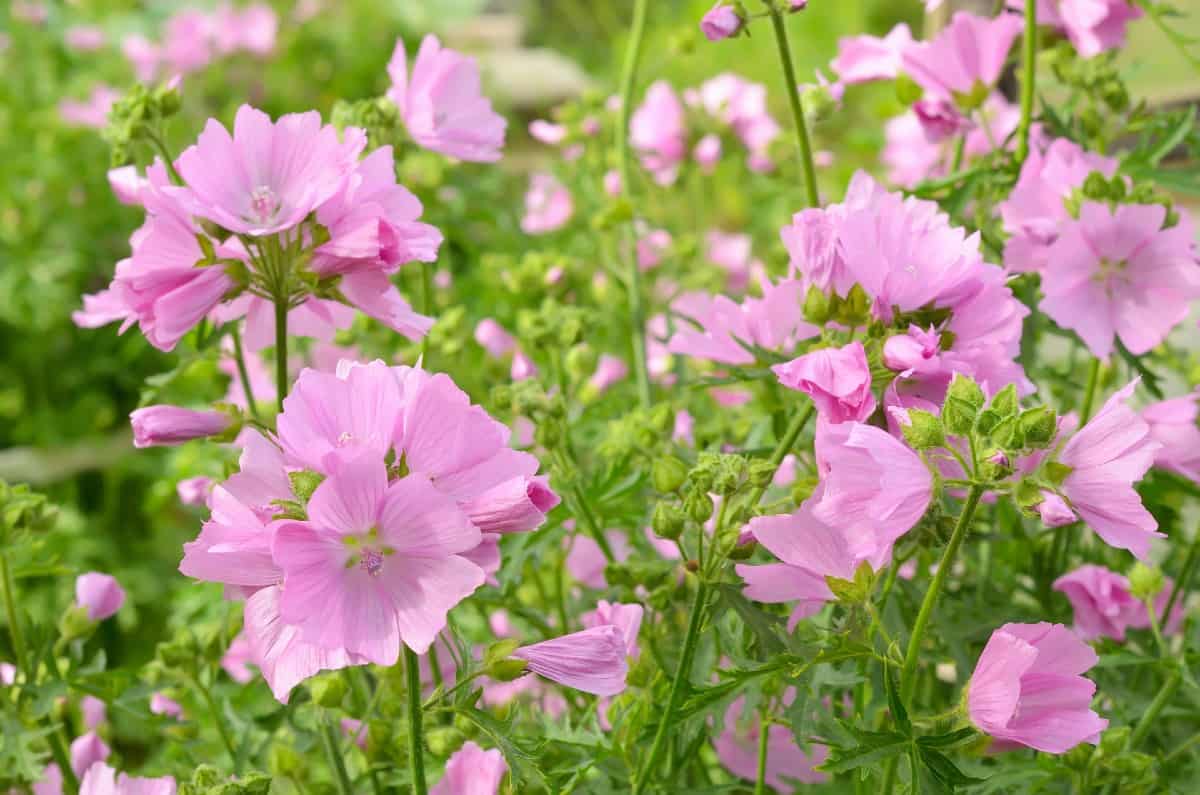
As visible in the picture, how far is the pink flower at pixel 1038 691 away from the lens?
25.8 inches

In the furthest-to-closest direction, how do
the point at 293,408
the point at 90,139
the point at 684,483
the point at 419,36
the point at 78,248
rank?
the point at 419,36
the point at 90,139
the point at 78,248
the point at 684,483
the point at 293,408

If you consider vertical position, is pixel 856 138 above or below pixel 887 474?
below

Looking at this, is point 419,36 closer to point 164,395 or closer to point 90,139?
point 90,139

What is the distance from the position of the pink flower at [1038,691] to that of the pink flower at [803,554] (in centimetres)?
8

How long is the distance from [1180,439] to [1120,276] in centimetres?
13

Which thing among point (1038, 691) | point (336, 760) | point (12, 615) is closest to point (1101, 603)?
point (1038, 691)

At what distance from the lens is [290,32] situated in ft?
11.9

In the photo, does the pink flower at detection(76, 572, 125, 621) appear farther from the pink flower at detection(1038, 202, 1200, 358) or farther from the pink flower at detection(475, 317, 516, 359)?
the pink flower at detection(1038, 202, 1200, 358)

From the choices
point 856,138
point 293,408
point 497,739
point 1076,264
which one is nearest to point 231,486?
point 293,408

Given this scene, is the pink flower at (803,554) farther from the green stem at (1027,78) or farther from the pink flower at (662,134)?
the pink flower at (662,134)

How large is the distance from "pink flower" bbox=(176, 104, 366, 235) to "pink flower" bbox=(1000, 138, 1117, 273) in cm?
52

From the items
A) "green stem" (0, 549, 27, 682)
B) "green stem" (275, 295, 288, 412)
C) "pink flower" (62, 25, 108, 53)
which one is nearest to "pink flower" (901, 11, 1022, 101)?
"green stem" (275, 295, 288, 412)

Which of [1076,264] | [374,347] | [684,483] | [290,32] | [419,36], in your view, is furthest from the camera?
[419,36]

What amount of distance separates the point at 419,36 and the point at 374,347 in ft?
9.47
